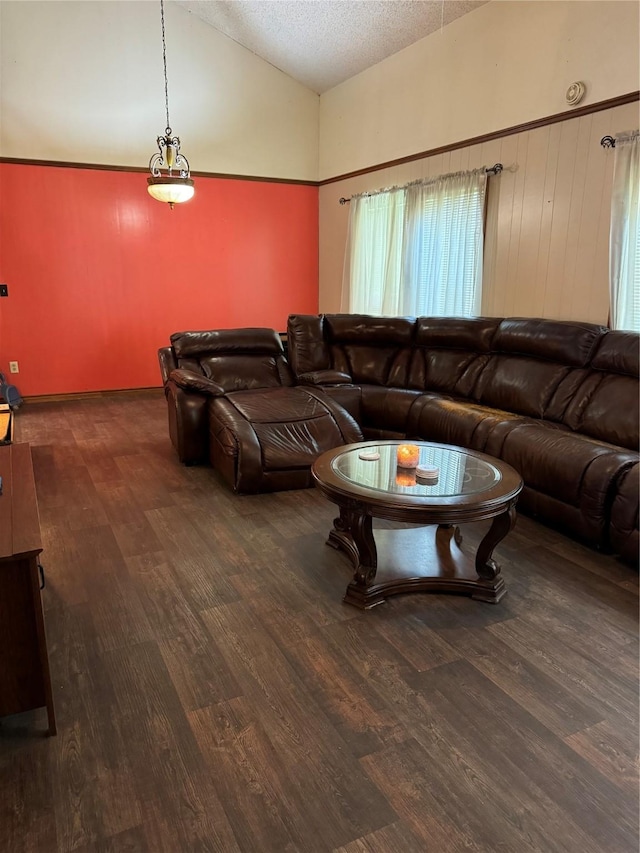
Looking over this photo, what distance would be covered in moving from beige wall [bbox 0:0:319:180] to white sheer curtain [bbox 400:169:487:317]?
218 cm

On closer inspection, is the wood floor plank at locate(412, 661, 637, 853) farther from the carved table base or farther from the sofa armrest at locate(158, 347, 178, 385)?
the sofa armrest at locate(158, 347, 178, 385)

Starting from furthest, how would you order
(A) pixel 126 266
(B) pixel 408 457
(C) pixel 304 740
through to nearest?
(A) pixel 126 266, (B) pixel 408 457, (C) pixel 304 740

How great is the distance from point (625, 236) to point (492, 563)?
2365 millimetres

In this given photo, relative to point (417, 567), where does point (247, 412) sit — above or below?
above

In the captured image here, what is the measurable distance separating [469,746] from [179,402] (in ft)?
9.37

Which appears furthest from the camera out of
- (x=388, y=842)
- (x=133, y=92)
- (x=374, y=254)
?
(x=374, y=254)

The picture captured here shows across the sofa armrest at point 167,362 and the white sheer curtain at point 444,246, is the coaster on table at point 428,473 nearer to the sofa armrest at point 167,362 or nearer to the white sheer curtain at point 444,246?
the sofa armrest at point 167,362

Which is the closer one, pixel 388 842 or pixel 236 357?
pixel 388 842

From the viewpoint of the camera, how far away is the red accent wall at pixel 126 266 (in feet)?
18.5

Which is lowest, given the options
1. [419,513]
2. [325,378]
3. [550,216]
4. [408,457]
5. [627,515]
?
[627,515]

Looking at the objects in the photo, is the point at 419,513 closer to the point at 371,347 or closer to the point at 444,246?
the point at 371,347

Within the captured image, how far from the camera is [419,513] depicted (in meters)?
2.17

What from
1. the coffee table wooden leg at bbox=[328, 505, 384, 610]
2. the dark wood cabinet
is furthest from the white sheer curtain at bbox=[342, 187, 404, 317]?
the dark wood cabinet

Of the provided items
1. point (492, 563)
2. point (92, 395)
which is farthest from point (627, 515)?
point (92, 395)
